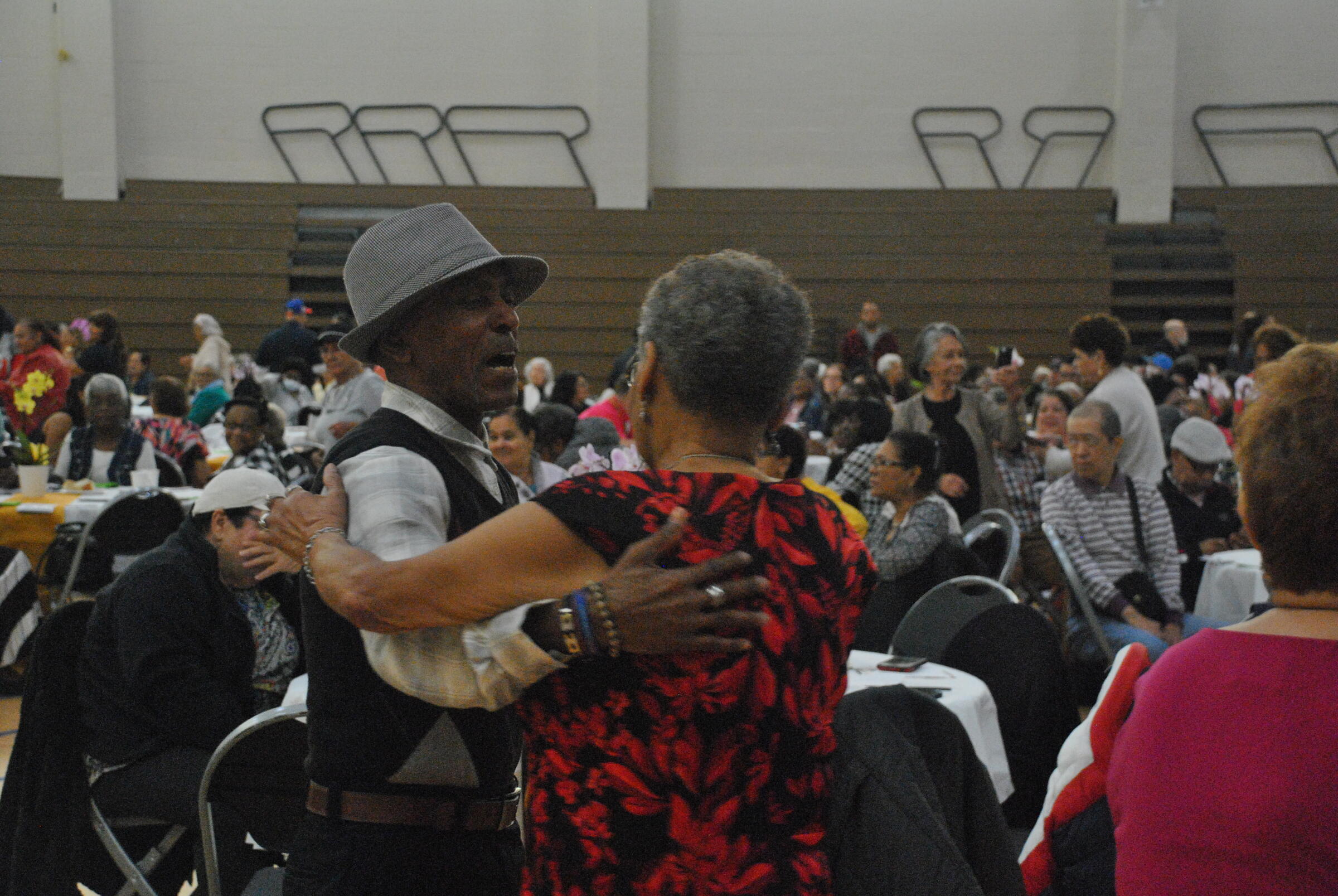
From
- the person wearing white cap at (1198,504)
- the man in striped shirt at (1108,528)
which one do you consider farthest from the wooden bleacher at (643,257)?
the man in striped shirt at (1108,528)

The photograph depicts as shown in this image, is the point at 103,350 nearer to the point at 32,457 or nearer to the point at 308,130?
the point at 32,457

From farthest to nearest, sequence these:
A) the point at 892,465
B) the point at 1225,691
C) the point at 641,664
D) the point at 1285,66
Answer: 1. the point at 1285,66
2. the point at 892,465
3. the point at 1225,691
4. the point at 641,664

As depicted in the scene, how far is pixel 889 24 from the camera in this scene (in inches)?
546

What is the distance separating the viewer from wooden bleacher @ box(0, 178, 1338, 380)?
13.2 metres

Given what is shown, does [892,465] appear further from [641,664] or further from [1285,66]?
Result: [1285,66]

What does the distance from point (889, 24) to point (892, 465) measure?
11147 mm

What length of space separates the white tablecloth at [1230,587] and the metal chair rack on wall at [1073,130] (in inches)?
394

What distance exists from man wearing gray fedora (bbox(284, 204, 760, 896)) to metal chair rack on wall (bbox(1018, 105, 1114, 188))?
13.5 m

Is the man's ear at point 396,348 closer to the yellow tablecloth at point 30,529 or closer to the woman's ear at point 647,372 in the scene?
the woman's ear at point 647,372

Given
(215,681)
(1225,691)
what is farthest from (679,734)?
(215,681)

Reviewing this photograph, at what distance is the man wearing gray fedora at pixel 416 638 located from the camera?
120cm

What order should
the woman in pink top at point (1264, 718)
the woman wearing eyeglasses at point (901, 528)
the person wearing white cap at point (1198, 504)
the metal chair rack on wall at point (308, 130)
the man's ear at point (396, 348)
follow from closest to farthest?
1. the woman in pink top at point (1264, 718)
2. the man's ear at point (396, 348)
3. the woman wearing eyeglasses at point (901, 528)
4. the person wearing white cap at point (1198, 504)
5. the metal chair rack on wall at point (308, 130)

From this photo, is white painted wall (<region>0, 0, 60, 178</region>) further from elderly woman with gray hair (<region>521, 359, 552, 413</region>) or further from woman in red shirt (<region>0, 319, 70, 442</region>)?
woman in red shirt (<region>0, 319, 70, 442</region>)

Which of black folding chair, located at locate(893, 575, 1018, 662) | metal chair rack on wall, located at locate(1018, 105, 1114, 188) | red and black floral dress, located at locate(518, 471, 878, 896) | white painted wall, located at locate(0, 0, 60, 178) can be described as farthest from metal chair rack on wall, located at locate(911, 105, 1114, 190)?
red and black floral dress, located at locate(518, 471, 878, 896)
